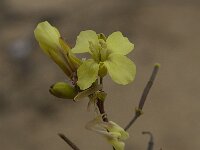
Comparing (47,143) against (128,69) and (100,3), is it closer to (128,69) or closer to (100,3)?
(100,3)

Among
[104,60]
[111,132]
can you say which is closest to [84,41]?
[104,60]

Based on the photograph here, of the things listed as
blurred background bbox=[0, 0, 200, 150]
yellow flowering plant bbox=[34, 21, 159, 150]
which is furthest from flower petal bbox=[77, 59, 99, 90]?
blurred background bbox=[0, 0, 200, 150]

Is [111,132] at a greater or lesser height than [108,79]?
greater

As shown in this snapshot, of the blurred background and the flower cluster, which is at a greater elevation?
the flower cluster

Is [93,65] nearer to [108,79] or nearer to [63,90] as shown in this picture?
[63,90]

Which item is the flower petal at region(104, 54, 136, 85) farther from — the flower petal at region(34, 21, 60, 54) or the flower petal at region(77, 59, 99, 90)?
the flower petal at region(34, 21, 60, 54)

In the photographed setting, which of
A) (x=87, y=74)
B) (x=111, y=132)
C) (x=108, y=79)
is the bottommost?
(x=108, y=79)

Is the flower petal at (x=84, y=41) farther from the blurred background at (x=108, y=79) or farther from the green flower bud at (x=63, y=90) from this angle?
the blurred background at (x=108, y=79)

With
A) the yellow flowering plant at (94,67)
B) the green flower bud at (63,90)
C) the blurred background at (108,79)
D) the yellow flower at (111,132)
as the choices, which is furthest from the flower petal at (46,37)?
the blurred background at (108,79)
